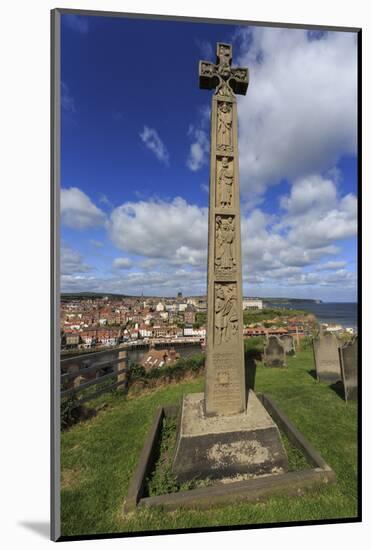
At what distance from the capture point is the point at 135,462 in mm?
2855

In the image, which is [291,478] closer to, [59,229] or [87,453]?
[87,453]

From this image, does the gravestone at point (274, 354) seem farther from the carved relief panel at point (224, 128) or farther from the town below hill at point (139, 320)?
the carved relief panel at point (224, 128)

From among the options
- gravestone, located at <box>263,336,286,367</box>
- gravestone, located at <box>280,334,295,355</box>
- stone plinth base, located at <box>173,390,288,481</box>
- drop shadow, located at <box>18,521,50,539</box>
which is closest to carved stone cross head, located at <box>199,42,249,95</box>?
stone plinth base, located at <box>173,390,288,481</box>

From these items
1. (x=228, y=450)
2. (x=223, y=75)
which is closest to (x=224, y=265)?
(x=228, y=450)

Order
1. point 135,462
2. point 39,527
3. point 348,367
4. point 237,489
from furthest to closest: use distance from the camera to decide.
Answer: point 348,367
point 135,462
point 237,489
point 39,527

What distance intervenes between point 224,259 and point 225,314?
700 millimetres

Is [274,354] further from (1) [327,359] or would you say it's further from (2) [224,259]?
(2) [224,259]

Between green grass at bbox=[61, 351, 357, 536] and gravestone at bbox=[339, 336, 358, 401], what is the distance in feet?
0.70

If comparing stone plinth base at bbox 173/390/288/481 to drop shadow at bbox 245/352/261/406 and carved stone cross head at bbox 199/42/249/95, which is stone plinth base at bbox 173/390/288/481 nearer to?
drop shadow at bbox 245/352/261/406

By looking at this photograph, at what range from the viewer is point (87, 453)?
3002 millimetres

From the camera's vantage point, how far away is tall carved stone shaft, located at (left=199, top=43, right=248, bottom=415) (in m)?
2.84

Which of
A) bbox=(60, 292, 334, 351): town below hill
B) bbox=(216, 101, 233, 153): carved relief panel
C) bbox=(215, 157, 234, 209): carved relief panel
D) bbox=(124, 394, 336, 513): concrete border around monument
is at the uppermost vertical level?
bbox=(216, 101, 233, 153): carved relief panel

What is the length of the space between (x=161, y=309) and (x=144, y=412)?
2309mm

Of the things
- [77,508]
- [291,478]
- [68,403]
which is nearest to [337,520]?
[291,478]
